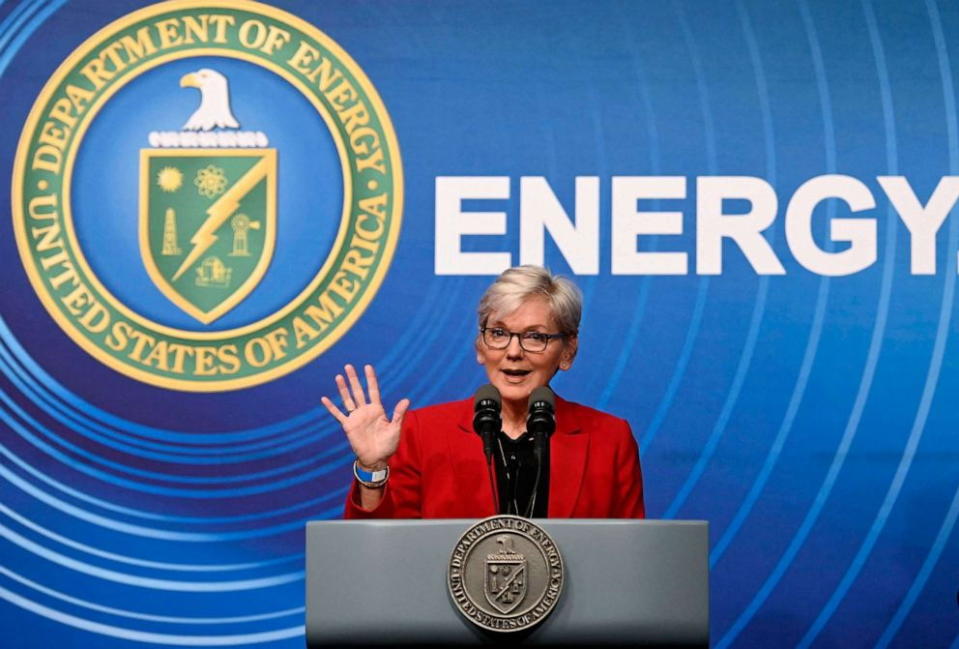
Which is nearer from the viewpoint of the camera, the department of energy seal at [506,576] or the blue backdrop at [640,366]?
the department of energy seal at [506,576]

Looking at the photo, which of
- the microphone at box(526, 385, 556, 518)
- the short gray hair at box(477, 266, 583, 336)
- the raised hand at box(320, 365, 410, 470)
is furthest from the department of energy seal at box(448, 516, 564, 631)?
the short gray hair at box(477, 266, 583, 336)

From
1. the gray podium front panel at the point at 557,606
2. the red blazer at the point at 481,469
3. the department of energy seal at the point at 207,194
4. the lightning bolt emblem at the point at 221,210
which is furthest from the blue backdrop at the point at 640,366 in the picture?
the gray podium front panel at the point at 557,606

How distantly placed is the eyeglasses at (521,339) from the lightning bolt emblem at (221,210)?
1.40 metres

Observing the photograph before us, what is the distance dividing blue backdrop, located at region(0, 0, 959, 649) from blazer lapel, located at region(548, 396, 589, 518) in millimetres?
998

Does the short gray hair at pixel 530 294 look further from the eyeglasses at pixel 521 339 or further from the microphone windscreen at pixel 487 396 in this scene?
the microphone windscreen at pixel 487 396

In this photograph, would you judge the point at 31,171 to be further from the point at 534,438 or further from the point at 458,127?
the point at 534,438

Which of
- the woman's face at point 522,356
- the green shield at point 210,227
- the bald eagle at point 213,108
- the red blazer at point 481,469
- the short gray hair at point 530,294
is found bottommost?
the red blazer at point 481,469

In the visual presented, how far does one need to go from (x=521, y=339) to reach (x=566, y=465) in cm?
27

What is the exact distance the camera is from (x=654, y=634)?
201cm

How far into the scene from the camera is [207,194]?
157 inches

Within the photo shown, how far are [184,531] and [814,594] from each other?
176 centimetres

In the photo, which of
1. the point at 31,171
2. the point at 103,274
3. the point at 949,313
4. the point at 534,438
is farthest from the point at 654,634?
the point at 31,171

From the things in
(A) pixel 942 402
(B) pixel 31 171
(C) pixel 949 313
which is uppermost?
(B) pixel 31 171

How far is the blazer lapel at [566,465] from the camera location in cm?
277
